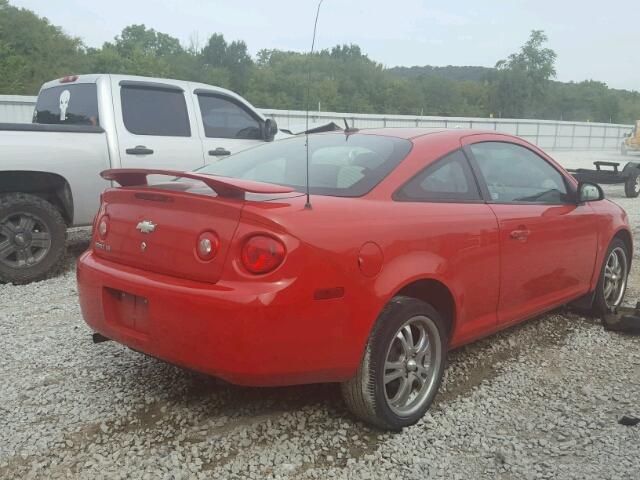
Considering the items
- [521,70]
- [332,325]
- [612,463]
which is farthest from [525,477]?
[521,70]

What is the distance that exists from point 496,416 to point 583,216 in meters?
1.78

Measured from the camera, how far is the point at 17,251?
18.9ft

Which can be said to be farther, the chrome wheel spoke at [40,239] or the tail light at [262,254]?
the chrome wheel spoke at [40,239]

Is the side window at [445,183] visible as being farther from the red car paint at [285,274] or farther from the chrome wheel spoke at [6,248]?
the chrome wheel spoke at [6,248]

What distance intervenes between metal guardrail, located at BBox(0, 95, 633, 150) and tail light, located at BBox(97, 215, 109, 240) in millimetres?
17577

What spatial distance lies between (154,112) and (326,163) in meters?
3.93

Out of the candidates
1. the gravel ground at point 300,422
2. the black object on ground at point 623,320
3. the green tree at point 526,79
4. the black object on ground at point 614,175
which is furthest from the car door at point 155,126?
the green tree at point 526,79

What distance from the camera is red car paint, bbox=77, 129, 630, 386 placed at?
2.52 m

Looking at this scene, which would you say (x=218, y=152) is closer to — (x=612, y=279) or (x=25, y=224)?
(x=25, y=224)

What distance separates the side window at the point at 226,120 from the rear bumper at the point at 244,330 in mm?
4490

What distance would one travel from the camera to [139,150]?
6.34m

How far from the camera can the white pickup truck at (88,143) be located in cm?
570

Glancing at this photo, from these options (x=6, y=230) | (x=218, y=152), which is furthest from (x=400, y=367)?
(x=218, y=152)

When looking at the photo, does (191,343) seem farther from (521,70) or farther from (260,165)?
(521,70)
